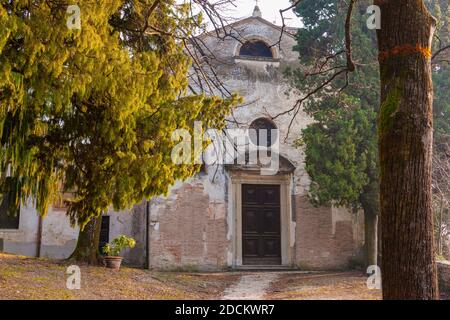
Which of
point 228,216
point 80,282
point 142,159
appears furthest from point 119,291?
point 228,216

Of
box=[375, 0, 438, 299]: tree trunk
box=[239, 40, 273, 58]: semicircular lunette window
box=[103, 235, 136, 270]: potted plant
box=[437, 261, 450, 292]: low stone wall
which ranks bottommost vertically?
box=[437, 261, 450, 292]: low stone wall

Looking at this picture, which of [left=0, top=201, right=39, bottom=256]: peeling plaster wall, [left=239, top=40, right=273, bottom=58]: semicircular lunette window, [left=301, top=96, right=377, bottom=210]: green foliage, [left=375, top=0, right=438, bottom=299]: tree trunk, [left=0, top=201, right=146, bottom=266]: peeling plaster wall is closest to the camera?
[left=375, top=0, right=438, bottom=299]: tree trunk

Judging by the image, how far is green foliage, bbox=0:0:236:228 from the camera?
505cm

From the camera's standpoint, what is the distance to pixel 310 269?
1441 cm

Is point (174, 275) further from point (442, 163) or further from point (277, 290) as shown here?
point (442, 163)

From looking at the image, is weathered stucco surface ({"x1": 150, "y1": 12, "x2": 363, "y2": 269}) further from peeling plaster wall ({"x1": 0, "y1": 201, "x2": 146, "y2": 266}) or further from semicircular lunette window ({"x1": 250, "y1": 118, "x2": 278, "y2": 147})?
peeling plaster wall ({"x1": 0, "y1": 201, "x2": 146, "y2": 266})

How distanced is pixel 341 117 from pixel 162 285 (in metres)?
5.89

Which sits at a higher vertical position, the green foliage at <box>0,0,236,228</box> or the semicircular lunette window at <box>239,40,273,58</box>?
the semicircular lunette window at <box>239,40,273,58</box>

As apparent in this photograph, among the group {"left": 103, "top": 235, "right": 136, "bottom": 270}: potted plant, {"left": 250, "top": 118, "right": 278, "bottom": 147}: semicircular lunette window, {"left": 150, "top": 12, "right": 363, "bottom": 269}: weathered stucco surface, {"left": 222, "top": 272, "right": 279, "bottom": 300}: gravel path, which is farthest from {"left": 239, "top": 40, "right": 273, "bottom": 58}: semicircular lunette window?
{"left": 103, "top": 235, "right": 136, "bottom": 270}: potted plant

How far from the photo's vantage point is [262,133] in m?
15.2

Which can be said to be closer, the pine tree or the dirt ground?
the dirt ground

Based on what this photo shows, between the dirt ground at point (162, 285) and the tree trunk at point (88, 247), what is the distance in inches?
15.4

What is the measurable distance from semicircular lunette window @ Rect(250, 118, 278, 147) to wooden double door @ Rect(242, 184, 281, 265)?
127 centimetres

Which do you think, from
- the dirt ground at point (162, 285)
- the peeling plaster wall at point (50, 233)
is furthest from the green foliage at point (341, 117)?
the peeling plaster wall at point (50, 233)
